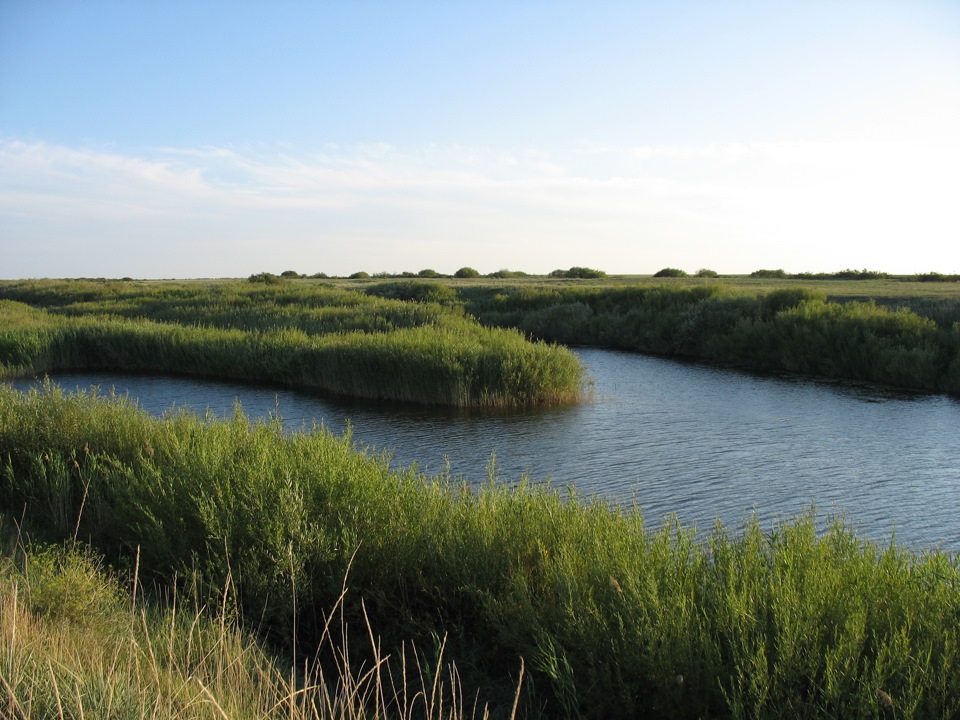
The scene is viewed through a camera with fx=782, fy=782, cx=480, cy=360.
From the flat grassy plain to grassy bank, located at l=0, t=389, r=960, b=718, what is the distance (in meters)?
0.02

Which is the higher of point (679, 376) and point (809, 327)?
point (809, 327)

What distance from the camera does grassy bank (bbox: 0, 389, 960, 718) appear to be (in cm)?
377

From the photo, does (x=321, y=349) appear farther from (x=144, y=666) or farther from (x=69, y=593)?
(x=144, y=666)

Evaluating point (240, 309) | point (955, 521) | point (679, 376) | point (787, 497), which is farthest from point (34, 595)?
point (240, 309)

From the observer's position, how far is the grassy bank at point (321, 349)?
16.1m

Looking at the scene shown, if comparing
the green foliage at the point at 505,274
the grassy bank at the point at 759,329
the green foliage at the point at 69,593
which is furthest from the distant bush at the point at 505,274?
the green foliage at the point at 69,593

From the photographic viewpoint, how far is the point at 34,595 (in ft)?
14.8

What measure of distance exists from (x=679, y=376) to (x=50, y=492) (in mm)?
15917

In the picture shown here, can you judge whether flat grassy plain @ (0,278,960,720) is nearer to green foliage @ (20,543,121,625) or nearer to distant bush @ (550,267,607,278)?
green foliage @ (20,543,121,625)

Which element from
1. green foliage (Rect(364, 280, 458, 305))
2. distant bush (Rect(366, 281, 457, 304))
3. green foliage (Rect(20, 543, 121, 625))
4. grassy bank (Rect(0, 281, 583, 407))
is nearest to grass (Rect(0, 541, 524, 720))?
green foliage (Rect(20, 543, 121, 625))

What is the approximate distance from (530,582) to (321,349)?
14.5m

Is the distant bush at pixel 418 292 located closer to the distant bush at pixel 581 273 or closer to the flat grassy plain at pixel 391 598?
the distant bush at pixel 581 273

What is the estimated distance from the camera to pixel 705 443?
1223 centimetres

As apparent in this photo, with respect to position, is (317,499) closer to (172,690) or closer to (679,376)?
(172,690)
